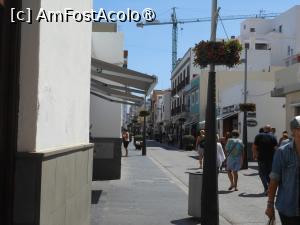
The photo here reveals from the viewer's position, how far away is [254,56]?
60.0 meters

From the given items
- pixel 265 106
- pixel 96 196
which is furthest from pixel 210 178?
pixel 265 106

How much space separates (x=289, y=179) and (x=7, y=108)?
268 cm

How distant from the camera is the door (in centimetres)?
416

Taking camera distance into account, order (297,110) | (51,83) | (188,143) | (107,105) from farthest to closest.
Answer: (188,143), (297,110), (107,105), (51,83)

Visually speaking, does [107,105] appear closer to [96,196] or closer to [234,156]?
[234,156]

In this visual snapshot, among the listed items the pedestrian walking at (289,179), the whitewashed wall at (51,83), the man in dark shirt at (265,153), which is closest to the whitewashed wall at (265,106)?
the man in dark shirt at (265,153)

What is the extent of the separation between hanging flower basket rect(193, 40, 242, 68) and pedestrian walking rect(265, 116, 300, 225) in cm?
425

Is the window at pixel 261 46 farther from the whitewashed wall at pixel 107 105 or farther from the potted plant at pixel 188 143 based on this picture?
the whitewashed wall at pixel 107 105

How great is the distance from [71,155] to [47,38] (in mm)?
1376

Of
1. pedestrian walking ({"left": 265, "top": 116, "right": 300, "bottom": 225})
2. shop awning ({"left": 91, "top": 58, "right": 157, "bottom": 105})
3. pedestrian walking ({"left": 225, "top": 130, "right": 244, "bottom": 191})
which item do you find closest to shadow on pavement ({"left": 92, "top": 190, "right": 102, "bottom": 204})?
shop awning ({"left": 91, "top": 58, "right": 157, "bottom": 105})

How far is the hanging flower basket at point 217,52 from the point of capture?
9.43 meters

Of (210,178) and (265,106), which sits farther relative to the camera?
(265,106)

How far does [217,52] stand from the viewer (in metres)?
9.47

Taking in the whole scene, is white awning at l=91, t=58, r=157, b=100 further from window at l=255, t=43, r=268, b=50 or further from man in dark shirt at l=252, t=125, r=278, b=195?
window at l=255, t=43, r=268, b=50
